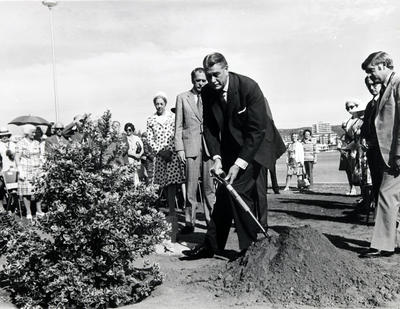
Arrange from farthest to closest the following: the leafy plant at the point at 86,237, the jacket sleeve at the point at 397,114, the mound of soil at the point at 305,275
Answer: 1. the jacket sleeve at the point at 397,114
2. the leafy plant at the point at 86,237
3. the mound of soil at the point at 305,275

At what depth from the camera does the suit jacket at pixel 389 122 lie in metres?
5.43

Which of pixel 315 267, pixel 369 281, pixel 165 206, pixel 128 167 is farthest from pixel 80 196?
pixel 165 206

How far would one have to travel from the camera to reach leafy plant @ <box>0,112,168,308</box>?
414 centimetres

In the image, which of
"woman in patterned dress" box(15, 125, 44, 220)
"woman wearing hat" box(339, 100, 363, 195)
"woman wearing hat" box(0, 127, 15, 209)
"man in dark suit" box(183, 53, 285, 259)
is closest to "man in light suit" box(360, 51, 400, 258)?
"man in dark suit" box(183, 53, 285, 259)

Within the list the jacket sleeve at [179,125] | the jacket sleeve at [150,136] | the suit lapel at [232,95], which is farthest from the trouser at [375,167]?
the jacket sleeve at [150,136]

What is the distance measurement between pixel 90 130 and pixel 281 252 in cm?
195

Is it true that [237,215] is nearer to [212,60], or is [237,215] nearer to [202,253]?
[202,253]

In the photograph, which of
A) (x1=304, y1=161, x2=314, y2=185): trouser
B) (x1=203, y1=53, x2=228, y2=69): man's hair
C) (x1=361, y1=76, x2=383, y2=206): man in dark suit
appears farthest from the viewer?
(x1=304, y1=161, x2=314, y2=185): trouser

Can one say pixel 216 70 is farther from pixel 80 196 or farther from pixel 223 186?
pixel 80 196

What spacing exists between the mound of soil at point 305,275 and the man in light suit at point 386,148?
26.1 inches

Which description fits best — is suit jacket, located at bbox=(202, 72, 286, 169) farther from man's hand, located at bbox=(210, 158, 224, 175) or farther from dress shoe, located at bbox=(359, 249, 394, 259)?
dress shoe, located at bbox=(359, 249, 394, 259)

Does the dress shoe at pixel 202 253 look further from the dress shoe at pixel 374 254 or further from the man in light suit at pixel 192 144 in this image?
the dress shoe at pixel 374 254

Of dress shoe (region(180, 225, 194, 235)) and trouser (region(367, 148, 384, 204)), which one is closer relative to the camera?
trouser (region(367, 148, 384, 204))

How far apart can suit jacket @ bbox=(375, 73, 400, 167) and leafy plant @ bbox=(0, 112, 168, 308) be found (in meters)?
2.62
